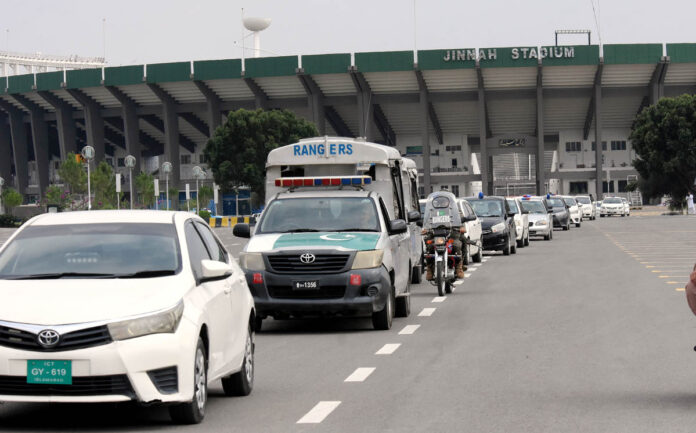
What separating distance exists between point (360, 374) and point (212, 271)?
9.03ft

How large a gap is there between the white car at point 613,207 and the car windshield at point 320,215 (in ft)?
240

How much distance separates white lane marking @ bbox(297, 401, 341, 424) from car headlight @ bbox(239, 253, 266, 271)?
576 cm

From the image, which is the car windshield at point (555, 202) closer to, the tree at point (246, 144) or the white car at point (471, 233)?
the white car at point (471, 233)

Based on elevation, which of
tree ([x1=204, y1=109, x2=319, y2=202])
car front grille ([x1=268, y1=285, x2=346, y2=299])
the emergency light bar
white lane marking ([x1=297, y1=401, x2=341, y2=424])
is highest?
tree ([x1=204, y1=109, x2=319, y2=202])

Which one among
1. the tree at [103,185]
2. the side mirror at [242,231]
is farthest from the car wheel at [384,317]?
the tree at [103,185]

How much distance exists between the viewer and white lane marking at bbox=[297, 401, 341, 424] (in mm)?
8461

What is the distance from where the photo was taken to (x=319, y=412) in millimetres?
8820

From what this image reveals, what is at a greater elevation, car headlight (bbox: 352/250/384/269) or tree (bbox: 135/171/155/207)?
tree (bbox: 135/171/155/207)

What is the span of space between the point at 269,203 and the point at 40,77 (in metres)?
102

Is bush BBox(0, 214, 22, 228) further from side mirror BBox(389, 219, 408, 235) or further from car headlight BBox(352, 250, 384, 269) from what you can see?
car headlight BBox(352, 250, 384, 269)

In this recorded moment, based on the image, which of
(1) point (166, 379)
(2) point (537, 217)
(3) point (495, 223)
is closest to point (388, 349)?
(1) point (166, 379)

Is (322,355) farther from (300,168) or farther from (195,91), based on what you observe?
(195,91)

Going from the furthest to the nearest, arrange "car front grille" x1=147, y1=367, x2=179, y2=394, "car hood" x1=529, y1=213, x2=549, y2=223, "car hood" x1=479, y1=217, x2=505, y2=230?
"car hood" x1=529, y1=213, x2=549, y2=223 → "car hood" x1=479, y1=217, x2=505, y2=230 → "car front grille" x1=147, y1=367, x2=179, y2=394

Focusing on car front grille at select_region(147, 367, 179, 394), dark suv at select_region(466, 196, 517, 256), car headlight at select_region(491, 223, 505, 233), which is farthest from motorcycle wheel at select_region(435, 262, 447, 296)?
car headlight at select_region(491, 223, 505, 233)
